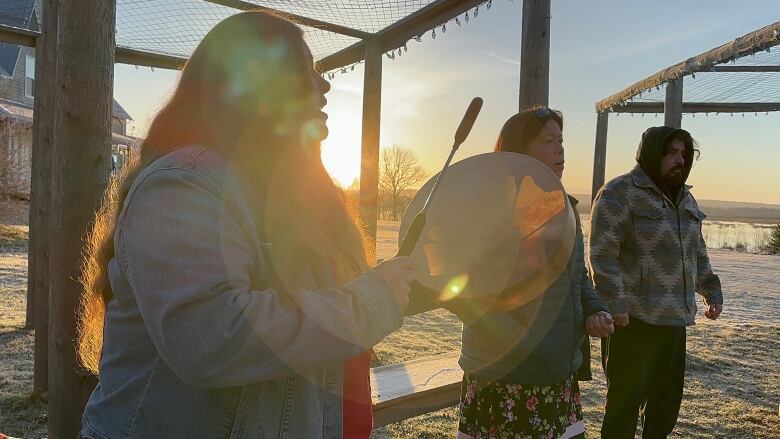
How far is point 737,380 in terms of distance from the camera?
481 centimetres

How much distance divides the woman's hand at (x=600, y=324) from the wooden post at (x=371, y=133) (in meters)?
2.49

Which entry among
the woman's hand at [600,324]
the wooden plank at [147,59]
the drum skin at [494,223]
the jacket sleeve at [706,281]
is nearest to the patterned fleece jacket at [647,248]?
the jacket sleeve at [706,281]

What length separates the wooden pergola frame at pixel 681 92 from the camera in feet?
13.2

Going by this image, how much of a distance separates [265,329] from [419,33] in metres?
3.53

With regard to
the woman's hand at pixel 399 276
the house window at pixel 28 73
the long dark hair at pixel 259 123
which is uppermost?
the house window at pixel 28 73

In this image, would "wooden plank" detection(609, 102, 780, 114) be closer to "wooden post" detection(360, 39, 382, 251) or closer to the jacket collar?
"wooden post" detection(360, 39, 382, 251)

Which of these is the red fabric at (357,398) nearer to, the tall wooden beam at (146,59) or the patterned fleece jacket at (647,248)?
the patterned fleece jacket at (647,248)

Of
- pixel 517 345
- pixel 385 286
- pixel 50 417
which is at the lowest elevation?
pixel 50 417

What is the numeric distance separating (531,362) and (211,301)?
150 centimetres

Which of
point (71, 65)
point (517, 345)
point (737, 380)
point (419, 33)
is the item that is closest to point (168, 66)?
point (419, 33)

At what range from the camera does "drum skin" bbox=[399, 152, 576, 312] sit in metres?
1.47

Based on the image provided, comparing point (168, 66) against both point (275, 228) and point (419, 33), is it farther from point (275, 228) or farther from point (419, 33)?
point (275, 228)

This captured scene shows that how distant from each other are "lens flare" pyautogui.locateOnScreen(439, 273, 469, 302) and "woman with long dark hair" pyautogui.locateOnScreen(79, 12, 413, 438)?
0.27 meters

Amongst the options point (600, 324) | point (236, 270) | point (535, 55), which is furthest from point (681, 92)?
point (236, 270)
